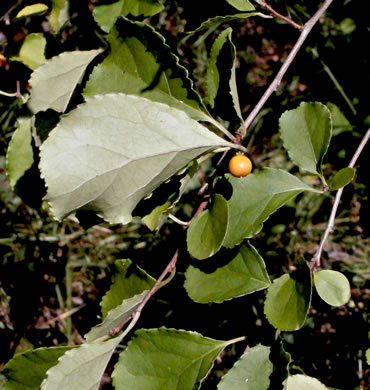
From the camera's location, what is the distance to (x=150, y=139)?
3.41 ft

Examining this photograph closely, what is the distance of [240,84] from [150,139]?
1.75 m

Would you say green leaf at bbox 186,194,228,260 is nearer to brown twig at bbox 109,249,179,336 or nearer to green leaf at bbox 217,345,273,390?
brown twig at bbox 109,249,179,336

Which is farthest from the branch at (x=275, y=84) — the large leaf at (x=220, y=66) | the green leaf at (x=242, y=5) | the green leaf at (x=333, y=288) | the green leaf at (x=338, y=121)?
the green leaf at (x=338, y=121)

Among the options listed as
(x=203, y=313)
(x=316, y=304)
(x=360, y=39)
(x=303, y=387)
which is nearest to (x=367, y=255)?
(x=316, y=304)

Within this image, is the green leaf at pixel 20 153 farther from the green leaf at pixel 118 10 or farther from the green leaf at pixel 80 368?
the green leaf at pixel 80 368

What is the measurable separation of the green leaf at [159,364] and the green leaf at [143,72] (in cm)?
52

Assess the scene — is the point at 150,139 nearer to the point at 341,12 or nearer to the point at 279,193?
the point at 279,193

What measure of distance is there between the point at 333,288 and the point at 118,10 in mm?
895

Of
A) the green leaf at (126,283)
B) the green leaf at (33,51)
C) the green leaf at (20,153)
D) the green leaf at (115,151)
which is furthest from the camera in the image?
the green leaf at (33,51)

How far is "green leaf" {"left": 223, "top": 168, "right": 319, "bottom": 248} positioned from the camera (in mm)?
1242

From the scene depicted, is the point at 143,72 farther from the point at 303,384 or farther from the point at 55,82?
the point at 303,384

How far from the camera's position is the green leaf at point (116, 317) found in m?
1.20

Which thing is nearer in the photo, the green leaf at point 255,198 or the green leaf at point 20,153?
the green leaf at point 255,198

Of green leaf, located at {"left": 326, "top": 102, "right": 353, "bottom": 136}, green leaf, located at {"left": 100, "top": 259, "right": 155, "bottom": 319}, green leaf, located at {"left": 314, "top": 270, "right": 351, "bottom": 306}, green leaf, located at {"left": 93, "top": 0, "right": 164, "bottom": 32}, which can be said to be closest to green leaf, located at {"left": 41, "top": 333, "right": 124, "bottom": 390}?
green leaf, located at {"left": 100, "top": 259, "right": 155, "bottom": 319}
